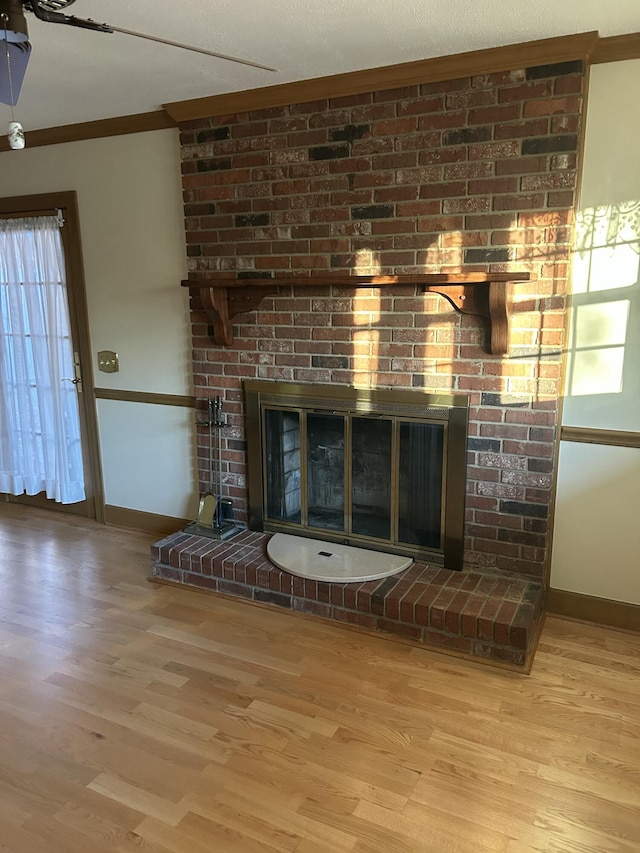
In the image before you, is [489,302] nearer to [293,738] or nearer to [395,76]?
[395,76]

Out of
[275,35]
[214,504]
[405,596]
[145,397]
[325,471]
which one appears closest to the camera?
[275,35]

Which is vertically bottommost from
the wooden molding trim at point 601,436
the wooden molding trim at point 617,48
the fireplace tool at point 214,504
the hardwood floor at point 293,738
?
the hardwood floor at point 293,738

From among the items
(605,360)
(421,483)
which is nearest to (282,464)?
(421,483)

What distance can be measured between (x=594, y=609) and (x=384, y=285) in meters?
1.70

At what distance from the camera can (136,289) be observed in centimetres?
366

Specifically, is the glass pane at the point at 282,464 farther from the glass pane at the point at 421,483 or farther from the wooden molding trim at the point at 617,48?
the wooden molding trim at the point at 617,48

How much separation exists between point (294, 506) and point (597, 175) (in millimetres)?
2043

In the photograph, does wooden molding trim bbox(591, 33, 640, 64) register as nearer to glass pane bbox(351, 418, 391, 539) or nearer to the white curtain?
glass pane bbox(351, 418, 391, 539)

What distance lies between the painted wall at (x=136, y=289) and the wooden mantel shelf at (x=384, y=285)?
371 mm

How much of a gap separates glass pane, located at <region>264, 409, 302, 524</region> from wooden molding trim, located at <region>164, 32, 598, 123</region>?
147 cm

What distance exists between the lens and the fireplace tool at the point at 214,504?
11.3 feet

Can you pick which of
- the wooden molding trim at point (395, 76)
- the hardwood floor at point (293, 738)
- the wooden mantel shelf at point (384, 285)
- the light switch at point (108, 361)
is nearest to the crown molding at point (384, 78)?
the wooden molding trim at point (395, 76)

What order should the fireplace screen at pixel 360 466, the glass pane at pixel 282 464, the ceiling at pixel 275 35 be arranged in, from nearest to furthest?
the ceiling at pixel 275 35 < the fireplace screen at pixel 360 466 < the glass pane at pixel 282 464

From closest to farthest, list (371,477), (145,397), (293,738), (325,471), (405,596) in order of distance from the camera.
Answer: (293,738) → (405,596) → (371,477) → (325,471) → (145,397)
